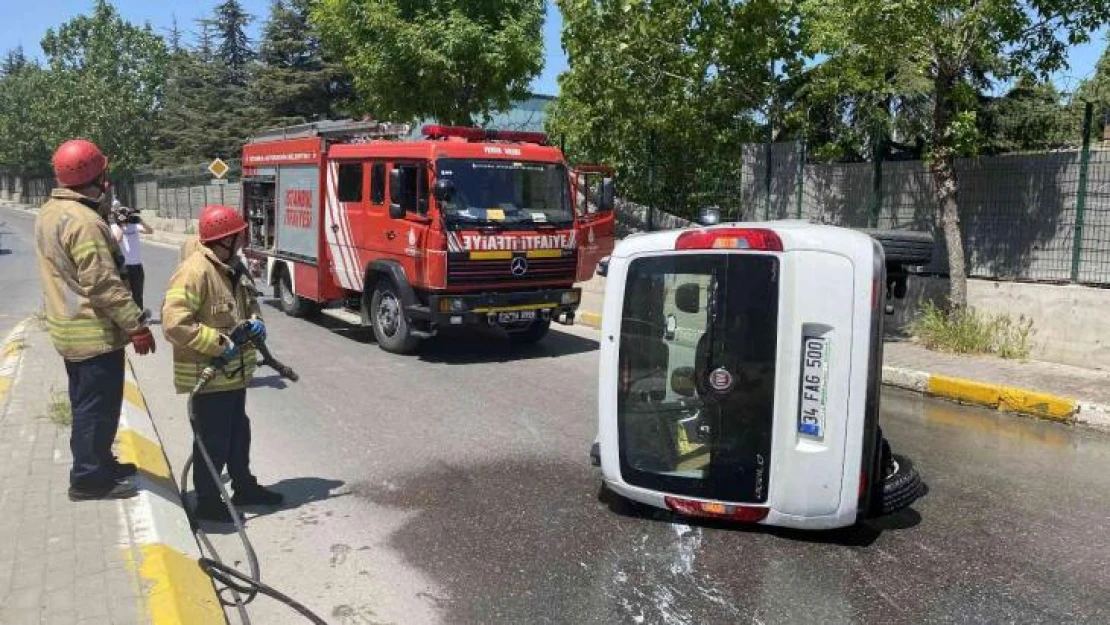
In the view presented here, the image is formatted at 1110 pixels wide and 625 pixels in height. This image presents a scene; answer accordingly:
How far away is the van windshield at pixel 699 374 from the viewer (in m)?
4.32

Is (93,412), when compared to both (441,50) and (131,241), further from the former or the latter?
(441,50)

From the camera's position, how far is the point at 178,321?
14.4 ft

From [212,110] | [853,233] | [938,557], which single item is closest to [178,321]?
[853,233]

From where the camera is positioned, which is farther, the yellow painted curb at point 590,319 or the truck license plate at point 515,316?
the yellow painted curb at point 590,319

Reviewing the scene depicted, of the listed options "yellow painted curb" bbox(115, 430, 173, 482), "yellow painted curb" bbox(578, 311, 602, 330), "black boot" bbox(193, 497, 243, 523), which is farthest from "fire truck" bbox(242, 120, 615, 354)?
"black boot" bbox(193, 497, 243, 523)

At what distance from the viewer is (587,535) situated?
4730 millimetres

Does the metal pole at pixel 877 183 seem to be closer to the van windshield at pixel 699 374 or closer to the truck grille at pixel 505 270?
the truck grille at pixel 505 270

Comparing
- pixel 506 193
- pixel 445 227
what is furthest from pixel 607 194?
pixel 445 227

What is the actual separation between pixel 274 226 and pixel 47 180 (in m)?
70.6

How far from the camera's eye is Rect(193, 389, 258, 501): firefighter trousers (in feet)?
15.5

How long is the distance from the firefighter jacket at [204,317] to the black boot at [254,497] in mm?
716

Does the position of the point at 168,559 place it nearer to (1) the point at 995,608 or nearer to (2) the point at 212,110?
(1) the point at 995,608

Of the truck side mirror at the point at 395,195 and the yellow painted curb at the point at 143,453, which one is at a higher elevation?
the truck side mirror at the point at 395,195

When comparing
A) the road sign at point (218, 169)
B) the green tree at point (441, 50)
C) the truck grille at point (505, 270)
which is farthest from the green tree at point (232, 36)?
the truck grille at point (505, 270)
